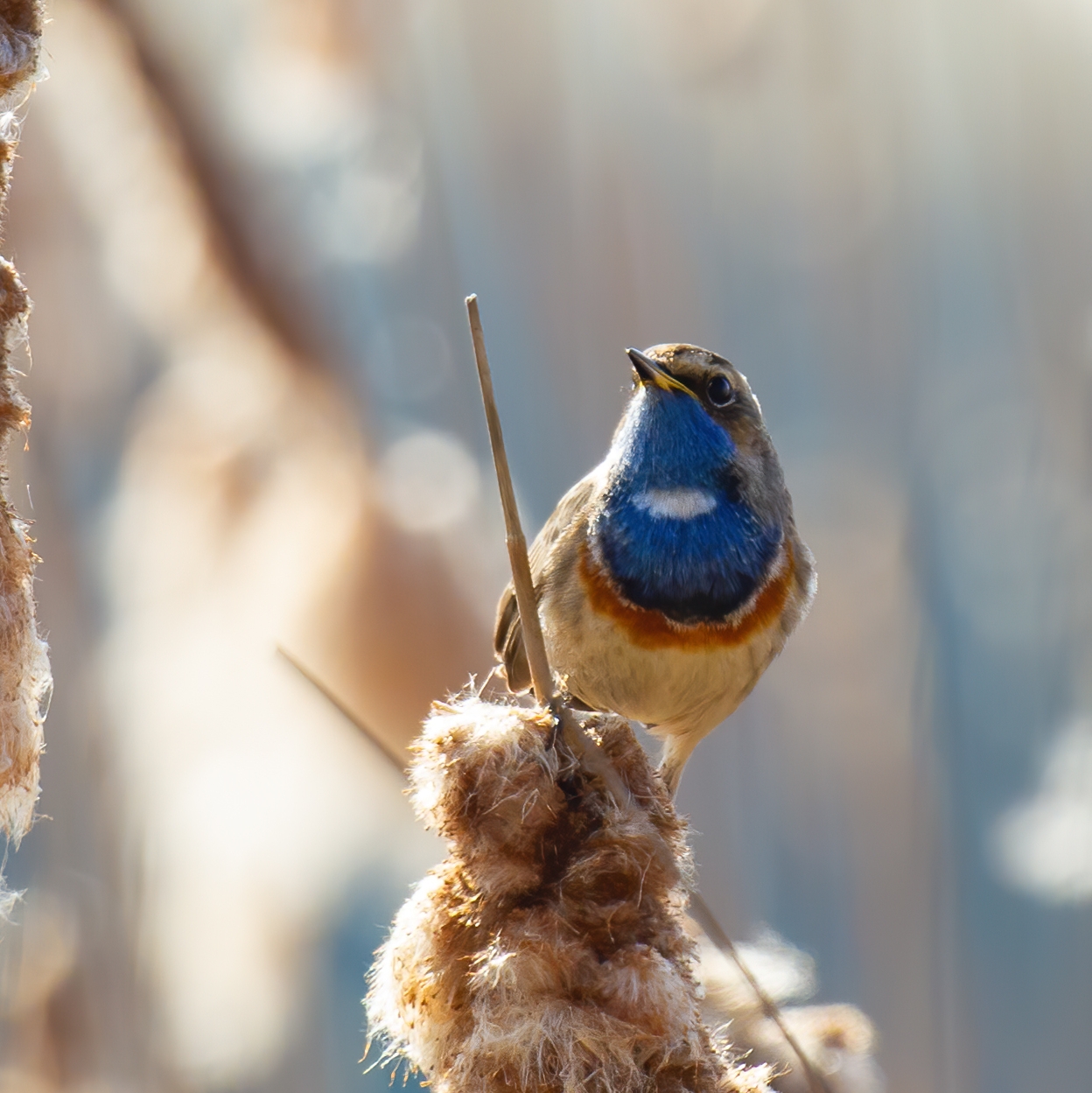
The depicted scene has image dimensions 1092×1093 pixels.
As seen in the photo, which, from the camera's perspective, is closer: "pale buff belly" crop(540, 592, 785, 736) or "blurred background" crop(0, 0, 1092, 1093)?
"pale buff belly" crop(540, 592, 785, 736)

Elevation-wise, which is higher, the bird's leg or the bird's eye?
the bird's eye

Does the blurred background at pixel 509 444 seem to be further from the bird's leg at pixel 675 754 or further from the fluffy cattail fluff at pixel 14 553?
the fluffy cattail fluff at pixel 14 553

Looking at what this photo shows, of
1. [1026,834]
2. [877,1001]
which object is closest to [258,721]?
[877,1001]

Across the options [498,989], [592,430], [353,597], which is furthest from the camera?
[592,430]

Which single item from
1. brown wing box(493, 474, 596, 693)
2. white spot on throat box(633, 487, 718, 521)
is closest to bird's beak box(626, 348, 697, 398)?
white spot on throat box(633, 487, 718, 521)

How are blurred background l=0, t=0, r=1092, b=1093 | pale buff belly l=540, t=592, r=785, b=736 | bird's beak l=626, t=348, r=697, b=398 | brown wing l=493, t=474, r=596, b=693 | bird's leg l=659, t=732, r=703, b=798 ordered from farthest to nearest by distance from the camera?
1. blurred background l=0, t=0, r=1092, b=1093
2. bird's leg l=659, t=732, r=703, b=798
3. brown wing l=493, t=474, r=596, b=693
4. pale buff belly l=540, t=592, r=785, b=736
5. bird's beak l=626, t=348, r=697, b=398

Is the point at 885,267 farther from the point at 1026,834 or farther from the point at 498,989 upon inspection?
the point at 498,989

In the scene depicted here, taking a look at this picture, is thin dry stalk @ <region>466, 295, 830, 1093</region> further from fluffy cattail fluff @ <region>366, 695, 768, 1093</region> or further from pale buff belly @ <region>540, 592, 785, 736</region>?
pale buff belly @ <region>540, 592, 785, 736</region>
